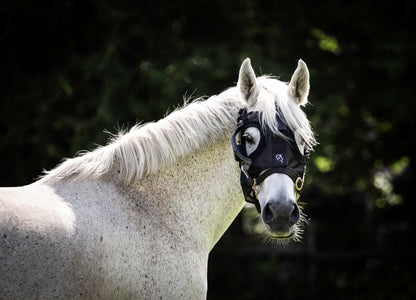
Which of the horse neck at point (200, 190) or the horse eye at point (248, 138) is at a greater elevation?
the horse eye at point (248, 138)

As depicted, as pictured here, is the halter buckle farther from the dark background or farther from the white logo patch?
the dark background

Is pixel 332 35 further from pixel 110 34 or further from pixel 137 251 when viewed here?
A: pixel 137 251

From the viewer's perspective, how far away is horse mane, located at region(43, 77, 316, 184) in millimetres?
2760

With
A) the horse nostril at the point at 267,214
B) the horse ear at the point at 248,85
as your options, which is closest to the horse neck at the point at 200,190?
the horse ear at the point at 248,85

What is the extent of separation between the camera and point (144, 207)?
276 centimetres

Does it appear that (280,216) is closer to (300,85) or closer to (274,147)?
(274,147)

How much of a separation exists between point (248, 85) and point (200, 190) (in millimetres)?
779

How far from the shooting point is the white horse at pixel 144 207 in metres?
2.25

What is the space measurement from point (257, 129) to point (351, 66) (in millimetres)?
6477

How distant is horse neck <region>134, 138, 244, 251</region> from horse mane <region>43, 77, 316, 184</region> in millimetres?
69

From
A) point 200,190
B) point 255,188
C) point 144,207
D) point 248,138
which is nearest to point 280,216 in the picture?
point 255,188

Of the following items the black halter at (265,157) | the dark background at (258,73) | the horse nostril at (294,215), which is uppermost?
the black halter at (265,157)

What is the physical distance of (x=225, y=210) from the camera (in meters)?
3.04

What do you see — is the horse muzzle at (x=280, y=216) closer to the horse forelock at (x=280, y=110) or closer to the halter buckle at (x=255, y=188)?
the halter buckle at (x=255, y=188)
